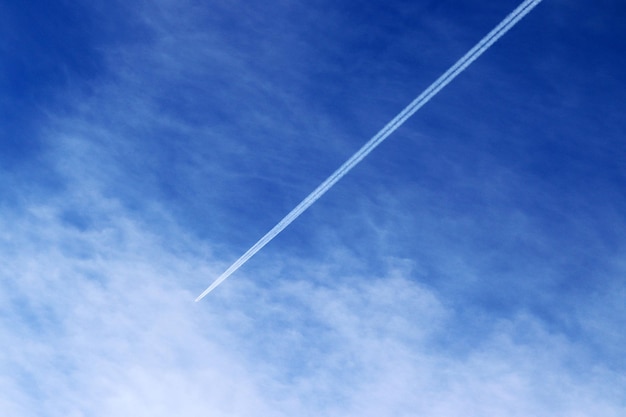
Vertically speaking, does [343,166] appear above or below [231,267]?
above

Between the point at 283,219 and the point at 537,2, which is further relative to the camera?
the point at 283,219

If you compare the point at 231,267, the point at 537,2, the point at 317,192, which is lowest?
the point at 231,267

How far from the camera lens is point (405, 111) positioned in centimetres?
3180

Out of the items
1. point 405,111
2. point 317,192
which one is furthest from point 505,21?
point 317,192

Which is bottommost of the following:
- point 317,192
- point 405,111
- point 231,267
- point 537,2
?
point 231,267

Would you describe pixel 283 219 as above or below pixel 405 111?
below

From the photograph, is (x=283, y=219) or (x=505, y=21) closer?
(x=505, y=21)

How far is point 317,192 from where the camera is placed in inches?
1293

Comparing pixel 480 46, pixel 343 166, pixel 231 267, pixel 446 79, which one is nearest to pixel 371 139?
pixel 343 166

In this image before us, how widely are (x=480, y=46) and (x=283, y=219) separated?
1149 cm

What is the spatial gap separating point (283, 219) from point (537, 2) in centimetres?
1430

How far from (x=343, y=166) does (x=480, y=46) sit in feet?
25.8

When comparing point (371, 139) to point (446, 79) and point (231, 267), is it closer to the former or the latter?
point (446, 79)

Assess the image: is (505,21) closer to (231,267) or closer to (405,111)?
(405,111)
